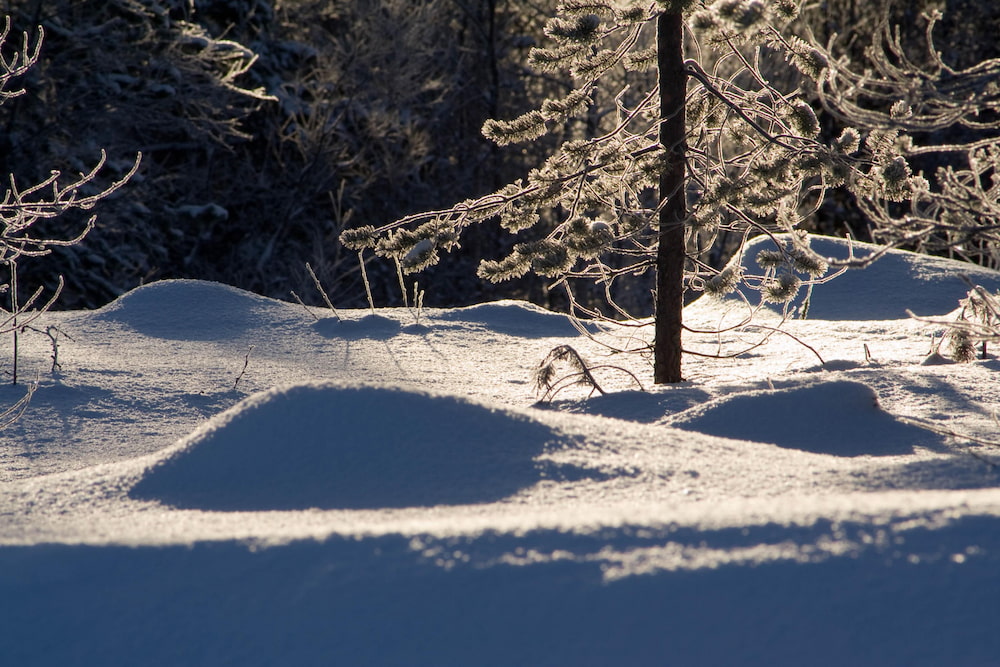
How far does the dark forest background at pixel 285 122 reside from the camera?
11969mm

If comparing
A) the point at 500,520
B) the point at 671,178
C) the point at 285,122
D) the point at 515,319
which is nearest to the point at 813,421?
the point at 671,178

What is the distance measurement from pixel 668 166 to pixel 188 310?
156 inches

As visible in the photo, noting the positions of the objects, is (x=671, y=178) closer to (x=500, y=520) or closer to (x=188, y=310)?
(x=500, y=520)

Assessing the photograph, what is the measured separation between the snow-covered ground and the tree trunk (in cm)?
46

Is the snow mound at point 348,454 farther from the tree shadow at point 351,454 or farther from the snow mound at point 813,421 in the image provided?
the snow mound at point 813,421

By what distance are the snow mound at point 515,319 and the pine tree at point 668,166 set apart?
7.18ft

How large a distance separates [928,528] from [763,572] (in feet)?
1.38

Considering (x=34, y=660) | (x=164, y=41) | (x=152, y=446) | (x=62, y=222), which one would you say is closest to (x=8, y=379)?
(x=152, y=446)

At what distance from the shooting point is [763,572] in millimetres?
1841

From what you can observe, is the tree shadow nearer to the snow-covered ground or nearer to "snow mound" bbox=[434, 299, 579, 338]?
the snow-covered ground

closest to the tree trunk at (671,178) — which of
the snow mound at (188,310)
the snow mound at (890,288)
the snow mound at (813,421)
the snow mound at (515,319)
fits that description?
the snow mound at (813,421)

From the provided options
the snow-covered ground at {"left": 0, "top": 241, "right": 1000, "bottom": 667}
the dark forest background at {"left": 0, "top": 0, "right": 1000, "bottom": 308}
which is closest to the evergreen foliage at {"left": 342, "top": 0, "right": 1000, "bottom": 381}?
the snow-covered ground at {"left": 0, "top": 241, "right": 1000, "bottom": 667}

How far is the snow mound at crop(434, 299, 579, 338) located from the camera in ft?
22.4

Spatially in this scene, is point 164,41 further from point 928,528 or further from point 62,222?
point 928,528
